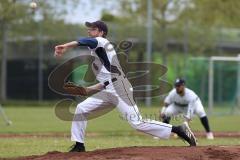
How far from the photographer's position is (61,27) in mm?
43812

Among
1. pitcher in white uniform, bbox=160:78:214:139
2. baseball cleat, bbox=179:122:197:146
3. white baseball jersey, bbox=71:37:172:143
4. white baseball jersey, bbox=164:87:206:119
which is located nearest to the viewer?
white baseball jersey, bbox=71:37:172:143

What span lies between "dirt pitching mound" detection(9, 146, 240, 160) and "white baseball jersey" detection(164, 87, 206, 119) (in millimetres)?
7820

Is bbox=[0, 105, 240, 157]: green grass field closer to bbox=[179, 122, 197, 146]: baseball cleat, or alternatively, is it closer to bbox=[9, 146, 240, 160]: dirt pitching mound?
bbox=[9, 146, 240, 160]: dirt pitching mound

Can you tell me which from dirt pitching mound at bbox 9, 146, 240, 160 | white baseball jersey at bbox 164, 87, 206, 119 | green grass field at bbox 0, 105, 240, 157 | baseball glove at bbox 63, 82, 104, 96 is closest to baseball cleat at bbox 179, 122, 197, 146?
dirt pitching mound at bbox 9, 146, 240, 160

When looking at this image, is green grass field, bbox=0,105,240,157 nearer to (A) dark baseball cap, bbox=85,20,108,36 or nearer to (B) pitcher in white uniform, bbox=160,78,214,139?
(B) pitcher in white uniform, bbox=160,78,214,139

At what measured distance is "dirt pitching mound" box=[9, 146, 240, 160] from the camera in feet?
32.4

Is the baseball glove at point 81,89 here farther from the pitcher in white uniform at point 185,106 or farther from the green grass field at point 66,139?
the pitcher in white uniform at point 185,106

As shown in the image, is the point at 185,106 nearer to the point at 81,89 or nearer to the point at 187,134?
the point at 187,134

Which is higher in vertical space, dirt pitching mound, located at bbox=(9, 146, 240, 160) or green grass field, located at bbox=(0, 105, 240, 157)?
dirt pitching mound, located at bbox=(9, 146, 240, 160)

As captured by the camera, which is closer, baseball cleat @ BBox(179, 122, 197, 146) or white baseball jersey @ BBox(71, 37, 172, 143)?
white baseball jersey @ BBox(71, 37, 172, 143)

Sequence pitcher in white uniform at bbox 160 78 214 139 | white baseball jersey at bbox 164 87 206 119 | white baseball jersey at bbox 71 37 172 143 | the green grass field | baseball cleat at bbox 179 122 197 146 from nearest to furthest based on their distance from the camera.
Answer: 1. white baseball jersey at bbox 71 37 172 143
2. baseball cleat at bbox 179 122 197 146
3. the green grass field
4. pitcher in white uniform at bbox 160 78 214 139
5. white baseball jersey at bbox 164 87 206 119

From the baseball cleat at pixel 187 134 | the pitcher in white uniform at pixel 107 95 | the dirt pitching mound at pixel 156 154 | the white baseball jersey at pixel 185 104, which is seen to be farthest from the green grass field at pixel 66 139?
the baseball cleat at pixel 187 134

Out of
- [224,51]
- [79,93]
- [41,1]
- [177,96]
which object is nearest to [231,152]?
[79,93]

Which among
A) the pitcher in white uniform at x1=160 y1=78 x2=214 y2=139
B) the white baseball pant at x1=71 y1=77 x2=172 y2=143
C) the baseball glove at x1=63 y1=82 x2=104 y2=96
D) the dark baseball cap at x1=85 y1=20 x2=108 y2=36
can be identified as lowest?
the pitcher in white uniform at x1=160 y1=78 x2=214 y2=139
